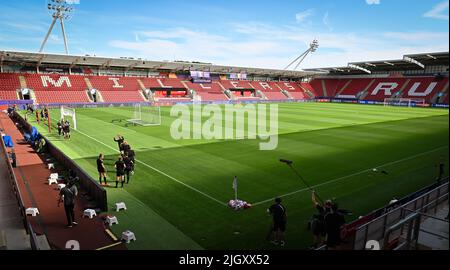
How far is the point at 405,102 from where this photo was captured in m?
64.4

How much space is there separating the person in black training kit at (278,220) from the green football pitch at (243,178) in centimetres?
29

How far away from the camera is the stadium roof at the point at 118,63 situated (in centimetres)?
5009

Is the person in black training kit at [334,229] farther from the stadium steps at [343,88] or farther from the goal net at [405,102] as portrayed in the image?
the stadium steps at [343,88]

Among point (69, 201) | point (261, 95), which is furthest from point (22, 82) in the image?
point (69, 201)

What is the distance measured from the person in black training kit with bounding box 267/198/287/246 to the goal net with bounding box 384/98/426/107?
6507 cm

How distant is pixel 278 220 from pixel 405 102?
68129 mm

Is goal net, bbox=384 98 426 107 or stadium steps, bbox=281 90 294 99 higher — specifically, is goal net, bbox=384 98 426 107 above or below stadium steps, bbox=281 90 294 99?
below

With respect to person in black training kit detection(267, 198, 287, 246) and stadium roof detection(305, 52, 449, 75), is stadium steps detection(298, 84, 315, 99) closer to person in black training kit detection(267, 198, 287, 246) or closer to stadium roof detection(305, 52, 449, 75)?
stadium roof detection(305, 52, 449, 75)

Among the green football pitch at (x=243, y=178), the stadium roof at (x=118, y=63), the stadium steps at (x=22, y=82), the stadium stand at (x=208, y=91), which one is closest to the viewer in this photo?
the green football pitch at (x=243, y=178)

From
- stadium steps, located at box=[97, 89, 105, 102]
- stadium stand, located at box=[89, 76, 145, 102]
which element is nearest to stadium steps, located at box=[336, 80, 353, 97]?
stadium stand, located at box=[89, 76, 145, 102]

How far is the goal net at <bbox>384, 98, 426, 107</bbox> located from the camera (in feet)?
204

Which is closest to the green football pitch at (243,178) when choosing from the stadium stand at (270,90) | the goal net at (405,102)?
the goal net at (405,102)

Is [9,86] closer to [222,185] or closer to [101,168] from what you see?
[101,168]
